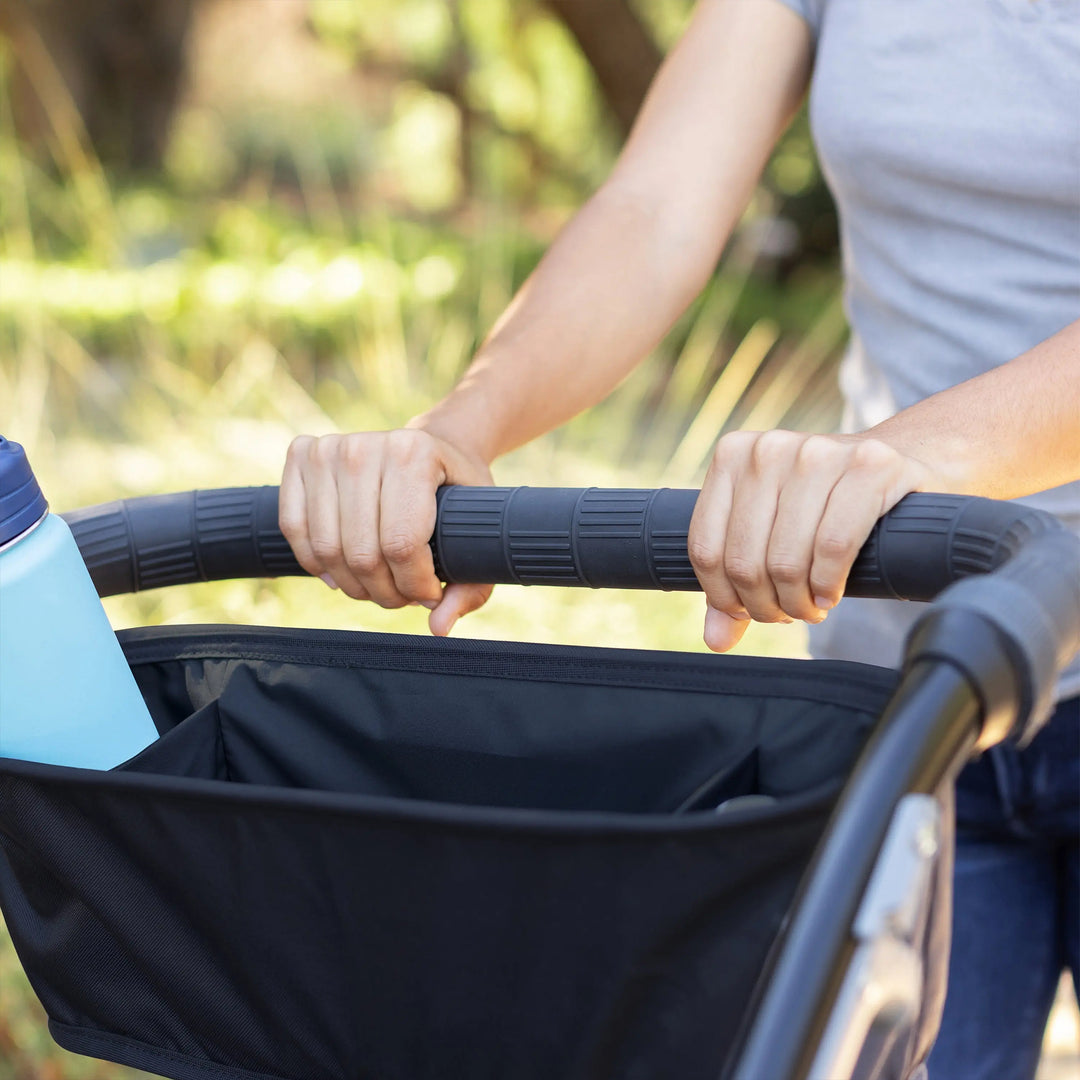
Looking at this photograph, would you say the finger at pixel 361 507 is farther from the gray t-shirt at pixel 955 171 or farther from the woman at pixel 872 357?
the gray t-shirt at pixel 955 171

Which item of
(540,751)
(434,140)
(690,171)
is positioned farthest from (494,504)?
(434,140)

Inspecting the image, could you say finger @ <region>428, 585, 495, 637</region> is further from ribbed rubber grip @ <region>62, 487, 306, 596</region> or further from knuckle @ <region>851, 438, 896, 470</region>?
knuckle @ <region>851, 438, 896, 470</region>

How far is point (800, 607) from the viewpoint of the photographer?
2.27 feet

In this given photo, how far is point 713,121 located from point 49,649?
72 cm

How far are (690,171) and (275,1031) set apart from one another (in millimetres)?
770

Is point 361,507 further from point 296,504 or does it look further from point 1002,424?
point 1002,424

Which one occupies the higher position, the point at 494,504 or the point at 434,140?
the point at 494,504

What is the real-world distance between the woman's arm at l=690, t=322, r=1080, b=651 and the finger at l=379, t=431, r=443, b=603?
0.19 meters

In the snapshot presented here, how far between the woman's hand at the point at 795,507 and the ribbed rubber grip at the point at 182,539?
0.34 m

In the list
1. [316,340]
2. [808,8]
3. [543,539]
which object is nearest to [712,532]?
[543,539]

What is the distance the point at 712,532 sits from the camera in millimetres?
691

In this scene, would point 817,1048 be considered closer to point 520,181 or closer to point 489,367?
point 489,367

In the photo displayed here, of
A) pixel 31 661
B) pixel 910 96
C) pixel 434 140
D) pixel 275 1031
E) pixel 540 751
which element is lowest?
pixel 434 140

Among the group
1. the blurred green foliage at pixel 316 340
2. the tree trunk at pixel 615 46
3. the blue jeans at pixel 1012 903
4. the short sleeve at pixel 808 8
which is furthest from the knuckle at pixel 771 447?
the tree trunk at pixel 615 46
